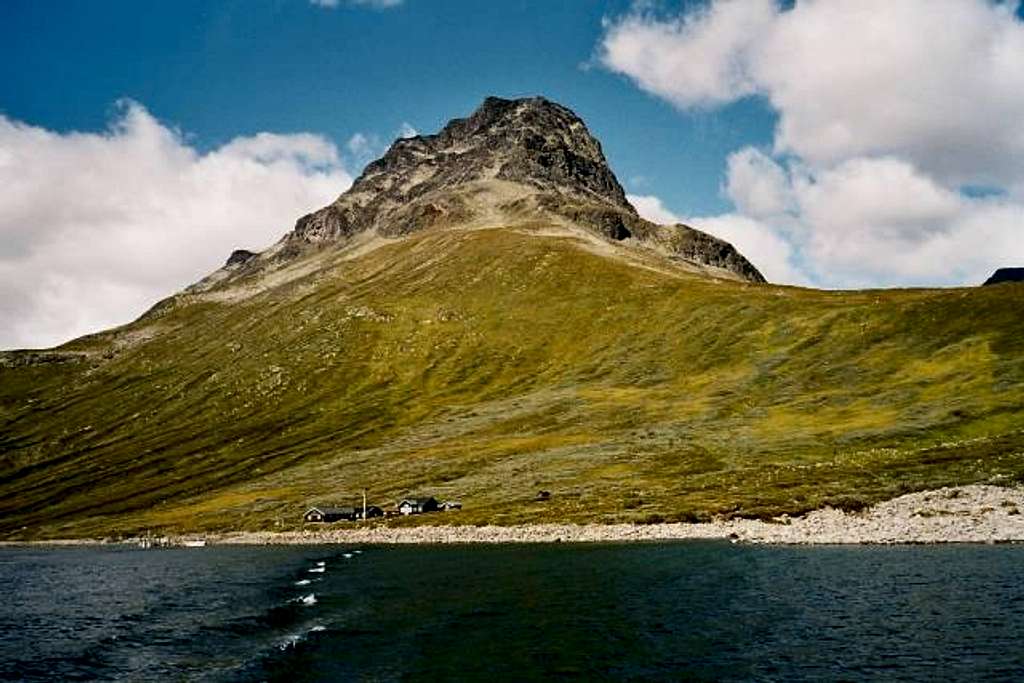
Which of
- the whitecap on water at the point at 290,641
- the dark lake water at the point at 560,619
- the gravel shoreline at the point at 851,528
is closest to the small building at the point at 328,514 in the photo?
the gravel shoreline at the point at 851,528

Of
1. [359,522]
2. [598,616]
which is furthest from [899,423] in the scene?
[598,616]

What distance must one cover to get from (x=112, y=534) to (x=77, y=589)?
3370 inches

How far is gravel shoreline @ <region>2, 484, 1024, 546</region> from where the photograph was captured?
90.9 metres

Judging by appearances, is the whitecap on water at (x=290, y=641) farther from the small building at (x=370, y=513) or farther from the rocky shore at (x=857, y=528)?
the small building at (x=370, y=513)

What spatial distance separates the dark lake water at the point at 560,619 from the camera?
157 feet

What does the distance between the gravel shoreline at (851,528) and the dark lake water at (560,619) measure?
20.4 feet

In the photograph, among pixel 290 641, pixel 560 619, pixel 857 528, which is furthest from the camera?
pixel 857 528

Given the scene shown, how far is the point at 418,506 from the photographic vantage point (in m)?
148

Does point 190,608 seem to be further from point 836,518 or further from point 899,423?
point 899,423

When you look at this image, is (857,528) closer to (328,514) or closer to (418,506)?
(418,506)

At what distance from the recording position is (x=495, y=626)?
6022 centimetres

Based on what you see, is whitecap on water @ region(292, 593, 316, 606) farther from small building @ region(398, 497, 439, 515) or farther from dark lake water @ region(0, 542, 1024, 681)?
small building @ region(398, 497, 439, 515)

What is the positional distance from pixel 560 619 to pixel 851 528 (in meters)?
51.1

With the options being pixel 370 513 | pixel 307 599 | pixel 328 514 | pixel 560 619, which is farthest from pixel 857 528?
pixel 328 514
